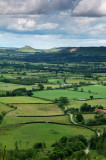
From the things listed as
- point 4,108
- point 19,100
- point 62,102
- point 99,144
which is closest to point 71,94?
point 62,102

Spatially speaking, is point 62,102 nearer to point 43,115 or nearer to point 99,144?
point 43,115

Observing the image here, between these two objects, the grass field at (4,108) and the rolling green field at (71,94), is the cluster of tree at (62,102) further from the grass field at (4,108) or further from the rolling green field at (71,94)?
the grass field at (4,108)

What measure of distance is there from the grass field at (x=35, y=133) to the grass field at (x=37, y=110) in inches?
527

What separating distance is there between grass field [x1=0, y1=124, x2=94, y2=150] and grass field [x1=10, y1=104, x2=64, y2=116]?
13.4 m

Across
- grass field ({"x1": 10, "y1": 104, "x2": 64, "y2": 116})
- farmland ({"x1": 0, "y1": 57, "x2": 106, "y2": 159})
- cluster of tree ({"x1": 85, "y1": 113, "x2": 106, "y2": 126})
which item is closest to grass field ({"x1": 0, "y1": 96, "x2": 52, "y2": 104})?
farmland ({"x1": 0, "y1": 57, "x2": 106, "y2": 159})

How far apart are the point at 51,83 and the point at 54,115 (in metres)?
71.5

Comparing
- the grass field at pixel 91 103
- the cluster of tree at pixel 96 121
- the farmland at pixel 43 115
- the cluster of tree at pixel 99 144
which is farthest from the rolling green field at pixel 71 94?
the cluster of tree at pixel 99 144

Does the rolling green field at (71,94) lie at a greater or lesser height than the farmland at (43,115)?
greater

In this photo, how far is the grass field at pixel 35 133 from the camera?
63978 millimetres

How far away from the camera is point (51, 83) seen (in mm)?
160125

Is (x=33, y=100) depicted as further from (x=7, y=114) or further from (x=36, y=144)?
(x=36, y=144)

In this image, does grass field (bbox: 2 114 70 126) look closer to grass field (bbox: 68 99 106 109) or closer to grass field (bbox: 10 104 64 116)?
grass field (bbox: 10 104 64 116)

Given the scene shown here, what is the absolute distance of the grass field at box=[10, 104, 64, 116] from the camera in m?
90.8

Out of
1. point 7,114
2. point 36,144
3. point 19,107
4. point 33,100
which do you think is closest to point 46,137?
point 36,144
